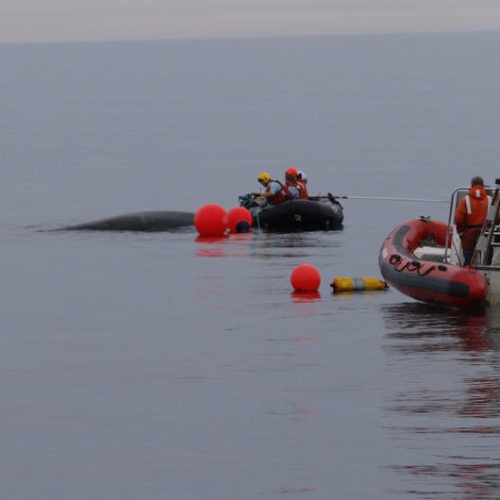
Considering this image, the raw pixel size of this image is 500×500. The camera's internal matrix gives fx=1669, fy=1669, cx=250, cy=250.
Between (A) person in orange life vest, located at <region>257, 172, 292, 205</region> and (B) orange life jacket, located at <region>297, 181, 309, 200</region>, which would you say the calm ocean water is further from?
(B) orange life jacket, located at <region>297, 181, 309, 200</region>

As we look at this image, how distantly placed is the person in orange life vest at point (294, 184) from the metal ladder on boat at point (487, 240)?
38.8 feet

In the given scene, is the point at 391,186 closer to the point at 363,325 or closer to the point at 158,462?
the point at 363,325

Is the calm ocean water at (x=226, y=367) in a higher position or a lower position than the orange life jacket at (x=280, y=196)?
lower

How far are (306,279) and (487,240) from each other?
3.91m

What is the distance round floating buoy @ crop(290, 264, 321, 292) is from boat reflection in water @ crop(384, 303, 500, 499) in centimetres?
202

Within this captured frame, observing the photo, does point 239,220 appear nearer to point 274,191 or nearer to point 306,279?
point 274,191

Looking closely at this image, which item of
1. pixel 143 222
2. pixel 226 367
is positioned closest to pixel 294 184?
pixel 143 222

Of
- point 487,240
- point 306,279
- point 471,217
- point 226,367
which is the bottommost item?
point 226,367

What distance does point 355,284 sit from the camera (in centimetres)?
2962

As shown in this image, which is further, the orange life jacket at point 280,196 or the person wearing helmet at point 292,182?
the orange life jacket at point 280,196

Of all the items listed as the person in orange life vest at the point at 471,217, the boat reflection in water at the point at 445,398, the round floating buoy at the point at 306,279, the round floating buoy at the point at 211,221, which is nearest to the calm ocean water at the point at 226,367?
the boat reflection in water at the point at 445,398

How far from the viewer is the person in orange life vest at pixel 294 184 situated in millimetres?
38531

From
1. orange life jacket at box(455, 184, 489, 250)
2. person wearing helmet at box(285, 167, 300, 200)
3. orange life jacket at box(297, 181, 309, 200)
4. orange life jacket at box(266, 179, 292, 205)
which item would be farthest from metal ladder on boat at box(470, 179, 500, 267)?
orange life jacket at box(297, 181, 309, 200)

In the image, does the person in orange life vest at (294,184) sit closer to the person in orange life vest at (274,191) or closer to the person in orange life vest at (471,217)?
the person in orange life vest at (274,191)
